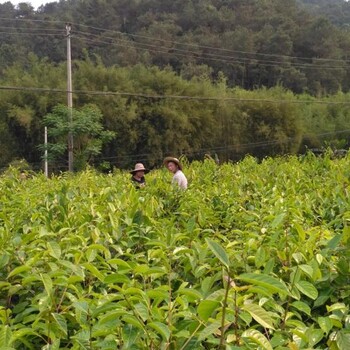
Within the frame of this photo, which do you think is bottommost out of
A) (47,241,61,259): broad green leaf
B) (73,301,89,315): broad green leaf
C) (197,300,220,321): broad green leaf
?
(73,301,89,315): broad green leaf

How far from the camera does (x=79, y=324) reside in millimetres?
1218

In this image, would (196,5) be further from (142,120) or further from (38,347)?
(38,347)

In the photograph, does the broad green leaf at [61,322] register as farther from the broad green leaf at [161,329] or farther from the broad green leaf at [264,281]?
the broad green leaf at [264,281]

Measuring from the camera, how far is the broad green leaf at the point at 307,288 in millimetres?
1258

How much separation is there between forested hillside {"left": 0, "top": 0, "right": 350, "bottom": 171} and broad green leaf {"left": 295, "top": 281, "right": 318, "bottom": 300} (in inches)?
252

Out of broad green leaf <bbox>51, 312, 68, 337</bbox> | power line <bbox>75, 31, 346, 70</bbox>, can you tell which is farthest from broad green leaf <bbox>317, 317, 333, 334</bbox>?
power line <bbox>75, 31, 346, 70</bbox>

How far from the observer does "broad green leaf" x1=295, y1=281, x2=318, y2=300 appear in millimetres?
1258

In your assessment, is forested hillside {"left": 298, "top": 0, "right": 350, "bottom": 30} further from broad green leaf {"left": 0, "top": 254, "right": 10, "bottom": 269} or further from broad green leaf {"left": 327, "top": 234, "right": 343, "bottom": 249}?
broad green leaf {"left": 0, "top": 254, "right": 10, "bottom": 269}

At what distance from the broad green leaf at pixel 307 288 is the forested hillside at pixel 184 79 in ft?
21.0

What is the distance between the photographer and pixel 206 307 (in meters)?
0.94

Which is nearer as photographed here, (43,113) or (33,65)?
(43,113)

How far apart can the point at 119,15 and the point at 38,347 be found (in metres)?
46.6

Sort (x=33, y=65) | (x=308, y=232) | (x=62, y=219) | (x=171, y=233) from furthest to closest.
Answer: (x=33, y=65) → (x=62, y=219) → (x=171, y=233) → (x=308, y=232)

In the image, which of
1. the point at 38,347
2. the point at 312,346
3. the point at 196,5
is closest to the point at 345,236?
the point at 312,346
